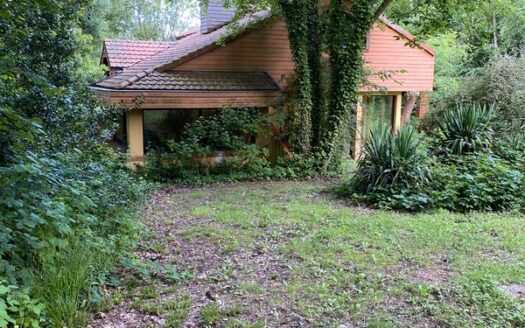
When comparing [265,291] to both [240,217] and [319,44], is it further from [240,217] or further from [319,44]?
[319,44]

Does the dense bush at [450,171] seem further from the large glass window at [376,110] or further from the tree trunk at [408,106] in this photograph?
the tree trunk at [408,106]

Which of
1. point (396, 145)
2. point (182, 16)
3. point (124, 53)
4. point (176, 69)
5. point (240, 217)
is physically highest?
point (182, 16)

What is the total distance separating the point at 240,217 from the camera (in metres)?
6.30

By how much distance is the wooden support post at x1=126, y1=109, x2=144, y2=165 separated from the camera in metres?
9.67

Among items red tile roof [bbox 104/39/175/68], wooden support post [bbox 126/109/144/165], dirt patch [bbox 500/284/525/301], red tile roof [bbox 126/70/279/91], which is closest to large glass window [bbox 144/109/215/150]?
wooden support post [bbox 126/109/144/165]

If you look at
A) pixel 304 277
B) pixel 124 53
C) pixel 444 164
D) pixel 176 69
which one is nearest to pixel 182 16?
pixel 124 53

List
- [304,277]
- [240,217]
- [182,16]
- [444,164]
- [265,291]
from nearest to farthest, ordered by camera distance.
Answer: [265,291]
[304,277]
[240,217]
[444,164]
[182,16]

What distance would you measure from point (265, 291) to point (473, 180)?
207 inches

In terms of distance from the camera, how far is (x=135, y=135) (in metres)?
9.73

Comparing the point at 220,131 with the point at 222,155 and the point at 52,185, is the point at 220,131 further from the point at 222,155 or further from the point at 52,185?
the point at 52,185

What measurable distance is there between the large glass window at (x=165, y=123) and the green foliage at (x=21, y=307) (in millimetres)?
7239

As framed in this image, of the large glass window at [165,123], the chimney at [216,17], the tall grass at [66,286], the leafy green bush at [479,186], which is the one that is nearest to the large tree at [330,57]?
the large glass window at [165,123]

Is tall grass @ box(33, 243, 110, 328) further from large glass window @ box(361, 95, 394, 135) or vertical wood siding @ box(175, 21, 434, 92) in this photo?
large glass window @ box(361, 95, 394, 135)

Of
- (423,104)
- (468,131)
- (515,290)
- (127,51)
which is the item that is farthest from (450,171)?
(127,51)
